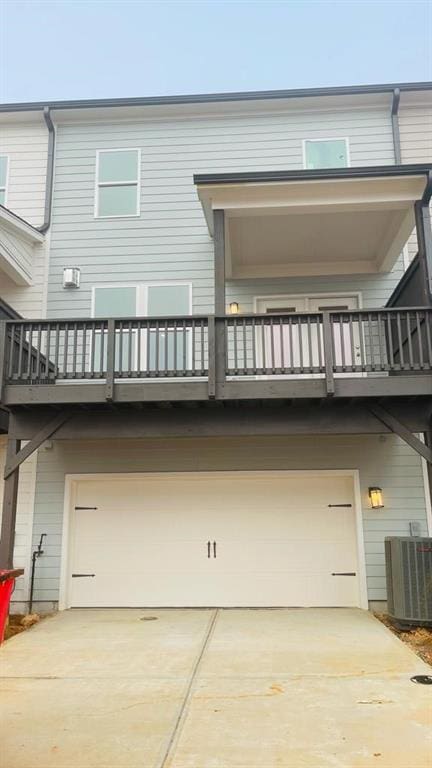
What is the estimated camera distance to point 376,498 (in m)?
7.58

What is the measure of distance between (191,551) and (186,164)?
6.17 metres

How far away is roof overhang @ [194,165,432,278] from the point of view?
6.61 metres

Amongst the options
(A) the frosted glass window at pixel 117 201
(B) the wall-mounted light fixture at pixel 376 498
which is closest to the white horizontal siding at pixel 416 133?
(A) the frosted glass window at pixel 117 201

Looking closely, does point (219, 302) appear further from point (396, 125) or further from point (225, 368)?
point (396, 125)

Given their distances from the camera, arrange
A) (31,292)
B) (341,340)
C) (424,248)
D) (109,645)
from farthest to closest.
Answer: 1. (31,292)
2. (424,248)
3. (341,340)
4. (109,645)

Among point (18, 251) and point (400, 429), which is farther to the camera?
point (18, 251)

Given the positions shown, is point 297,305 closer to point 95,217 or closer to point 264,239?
point 264,239

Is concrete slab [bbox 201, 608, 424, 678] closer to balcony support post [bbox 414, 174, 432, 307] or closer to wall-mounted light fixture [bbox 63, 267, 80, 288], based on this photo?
balcony support post [bbox 414, 174, 432, 307]

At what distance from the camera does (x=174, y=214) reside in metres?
8.91

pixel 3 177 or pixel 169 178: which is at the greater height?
pixel 3 177

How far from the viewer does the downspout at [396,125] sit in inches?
342

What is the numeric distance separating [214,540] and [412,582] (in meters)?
2.79

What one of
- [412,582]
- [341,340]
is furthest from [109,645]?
[341,340]

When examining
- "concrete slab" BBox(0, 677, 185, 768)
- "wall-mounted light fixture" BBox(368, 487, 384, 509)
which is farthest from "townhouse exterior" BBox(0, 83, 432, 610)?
"concrete slab" BBox(0, 677, 185, 768)
